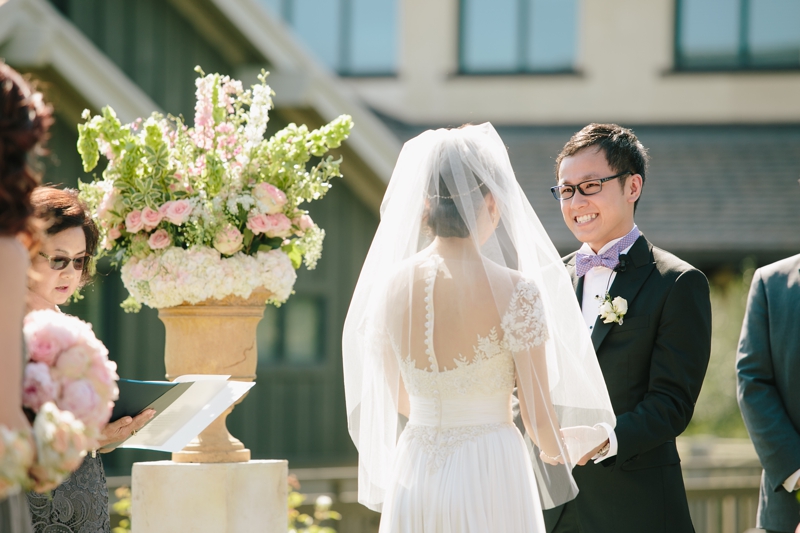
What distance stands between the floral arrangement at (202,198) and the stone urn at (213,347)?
0.35 ft

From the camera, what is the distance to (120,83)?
28.1 feet

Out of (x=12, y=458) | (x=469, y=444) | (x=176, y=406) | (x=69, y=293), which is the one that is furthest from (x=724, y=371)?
(x=12, y=458)

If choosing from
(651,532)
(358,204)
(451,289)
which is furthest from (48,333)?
(358,204)

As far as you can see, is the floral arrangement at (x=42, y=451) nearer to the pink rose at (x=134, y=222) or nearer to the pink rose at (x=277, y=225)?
the pink rose at (x=134, y=222)

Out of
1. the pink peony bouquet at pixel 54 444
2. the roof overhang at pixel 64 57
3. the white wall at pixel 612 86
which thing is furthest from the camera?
the white wall at pixel 612 86

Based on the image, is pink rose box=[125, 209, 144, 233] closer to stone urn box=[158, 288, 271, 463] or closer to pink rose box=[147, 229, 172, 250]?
pink rose box=[147, 229, 172, 250]

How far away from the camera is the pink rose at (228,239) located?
4.01 meters

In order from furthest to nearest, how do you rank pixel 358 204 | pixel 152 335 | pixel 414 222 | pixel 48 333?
pixel 358 204, pixel 152 335, pixel 414 222, pixel 48 333

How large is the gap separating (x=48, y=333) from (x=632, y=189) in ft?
7.99

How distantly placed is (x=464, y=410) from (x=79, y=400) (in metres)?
1.38

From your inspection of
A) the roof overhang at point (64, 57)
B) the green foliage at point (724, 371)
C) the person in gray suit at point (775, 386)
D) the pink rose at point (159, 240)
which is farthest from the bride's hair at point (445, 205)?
the green foliage at point (724, 371)

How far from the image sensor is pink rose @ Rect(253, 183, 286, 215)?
4047 mm

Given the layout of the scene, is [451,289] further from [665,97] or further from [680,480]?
[665,97]

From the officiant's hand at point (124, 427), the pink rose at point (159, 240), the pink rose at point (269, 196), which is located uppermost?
the pink rose at point (269, 196)
